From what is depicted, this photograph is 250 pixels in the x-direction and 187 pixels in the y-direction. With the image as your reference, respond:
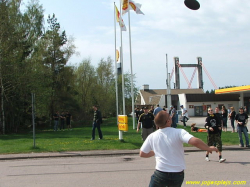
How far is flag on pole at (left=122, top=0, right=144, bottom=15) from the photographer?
1994 cm

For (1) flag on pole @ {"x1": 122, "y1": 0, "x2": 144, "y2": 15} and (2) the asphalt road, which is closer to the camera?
(2) the asphalt road

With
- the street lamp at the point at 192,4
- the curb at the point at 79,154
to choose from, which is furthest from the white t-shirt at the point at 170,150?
the curb at the point at 79,154

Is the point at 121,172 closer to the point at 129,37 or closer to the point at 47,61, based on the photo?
the point at 129,37

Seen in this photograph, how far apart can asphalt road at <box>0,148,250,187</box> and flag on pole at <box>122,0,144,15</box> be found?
487 inches

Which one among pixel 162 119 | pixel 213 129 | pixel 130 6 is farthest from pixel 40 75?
pixel 162 119

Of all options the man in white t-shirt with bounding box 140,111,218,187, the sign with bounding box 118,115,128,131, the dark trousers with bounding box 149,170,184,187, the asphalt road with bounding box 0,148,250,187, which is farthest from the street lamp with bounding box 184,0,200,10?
the sign with bounding box 118,115,128,131

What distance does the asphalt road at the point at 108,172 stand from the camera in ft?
23.0

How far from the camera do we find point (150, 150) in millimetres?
3936

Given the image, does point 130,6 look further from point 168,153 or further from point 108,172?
point 168,153

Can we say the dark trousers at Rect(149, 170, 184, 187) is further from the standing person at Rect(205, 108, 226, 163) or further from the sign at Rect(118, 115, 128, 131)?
the sign at Rect(118, 115, 128, 131)

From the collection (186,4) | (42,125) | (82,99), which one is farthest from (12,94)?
(186,4)

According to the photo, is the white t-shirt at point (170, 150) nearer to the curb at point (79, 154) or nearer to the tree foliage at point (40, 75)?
the curb at point (79, 154)

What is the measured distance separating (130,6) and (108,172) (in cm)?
1454

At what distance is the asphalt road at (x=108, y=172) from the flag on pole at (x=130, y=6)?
12370 mm
